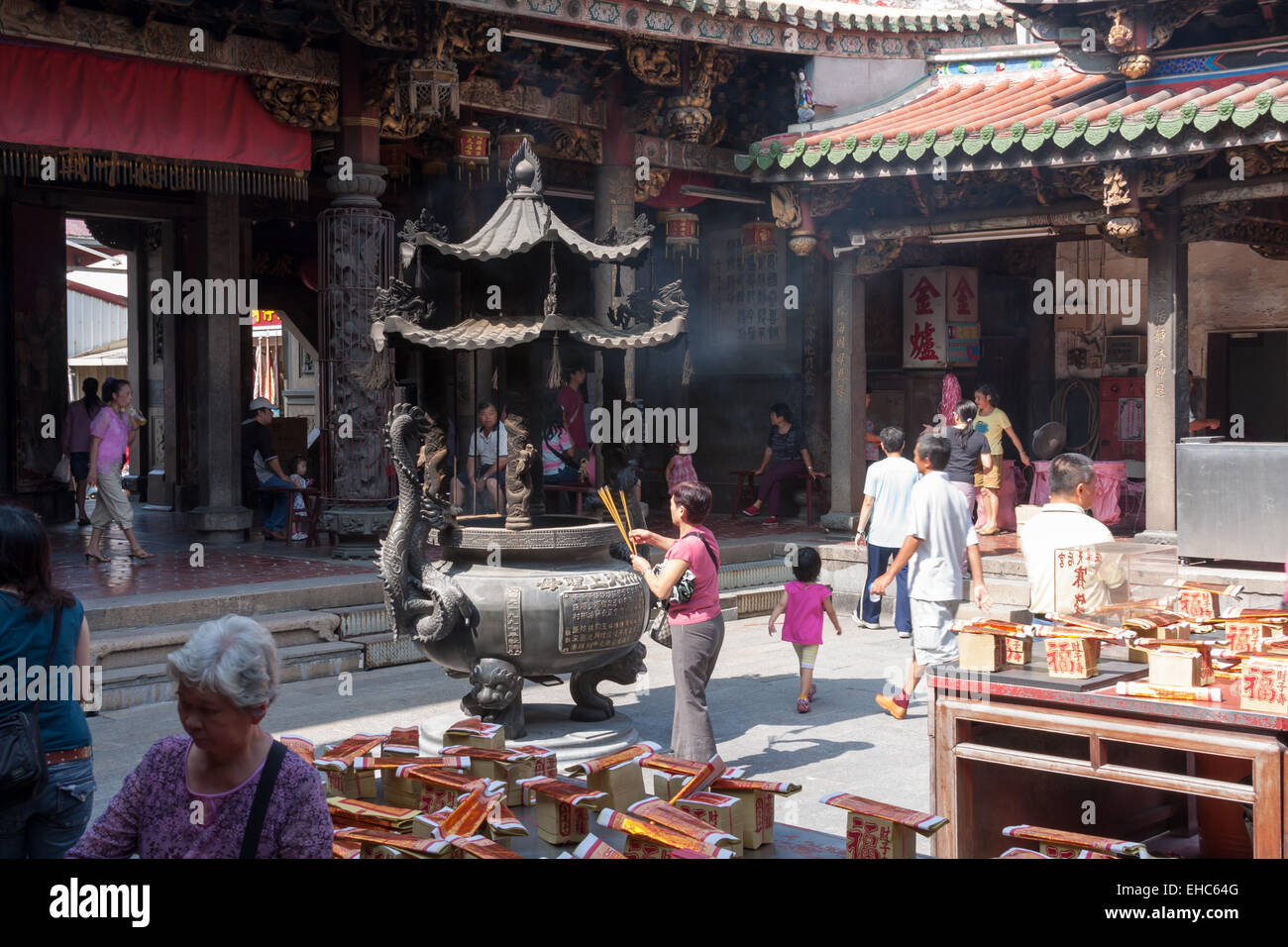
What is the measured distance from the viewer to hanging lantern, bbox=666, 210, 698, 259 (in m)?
14.0

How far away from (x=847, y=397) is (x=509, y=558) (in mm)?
6982

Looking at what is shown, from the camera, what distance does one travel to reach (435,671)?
9156 millimetres

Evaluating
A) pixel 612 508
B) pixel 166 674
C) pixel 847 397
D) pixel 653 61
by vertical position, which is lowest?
pixel 166 674

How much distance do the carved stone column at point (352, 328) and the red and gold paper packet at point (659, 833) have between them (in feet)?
24.8

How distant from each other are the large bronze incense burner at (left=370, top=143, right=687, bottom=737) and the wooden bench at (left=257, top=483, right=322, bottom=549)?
534 centimetres

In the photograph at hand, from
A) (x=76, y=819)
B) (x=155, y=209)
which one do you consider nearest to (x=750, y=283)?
(x=155, y=209)

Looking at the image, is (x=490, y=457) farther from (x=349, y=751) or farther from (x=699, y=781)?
(x=699, y=781)

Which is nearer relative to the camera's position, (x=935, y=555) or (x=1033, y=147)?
(x=935, y=555)

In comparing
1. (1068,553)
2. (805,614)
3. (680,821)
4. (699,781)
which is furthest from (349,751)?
(805,614)

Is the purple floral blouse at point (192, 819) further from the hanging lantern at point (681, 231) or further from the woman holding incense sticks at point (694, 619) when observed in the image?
the hanging lantern at point (681, 231)

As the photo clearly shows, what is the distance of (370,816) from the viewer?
139 inches

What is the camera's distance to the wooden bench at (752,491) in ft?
47.1

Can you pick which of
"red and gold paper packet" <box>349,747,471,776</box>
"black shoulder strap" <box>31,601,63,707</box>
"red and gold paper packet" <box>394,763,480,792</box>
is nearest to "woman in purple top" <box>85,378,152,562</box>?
"black shoulder strap" <box>31,601,63,707</box>

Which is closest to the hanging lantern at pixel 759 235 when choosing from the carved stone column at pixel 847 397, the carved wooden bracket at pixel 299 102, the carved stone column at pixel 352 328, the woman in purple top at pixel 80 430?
the carved stone column at pixel 847 397
